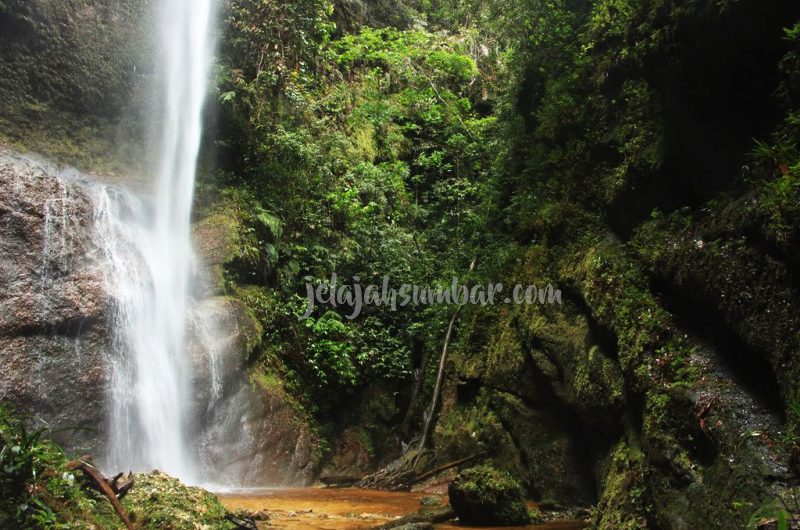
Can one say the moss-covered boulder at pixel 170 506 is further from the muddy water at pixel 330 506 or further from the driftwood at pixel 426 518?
the driftwood at pixel 426 518

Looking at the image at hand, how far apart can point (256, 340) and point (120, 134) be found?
531cm

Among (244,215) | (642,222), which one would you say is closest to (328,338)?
(244,215)

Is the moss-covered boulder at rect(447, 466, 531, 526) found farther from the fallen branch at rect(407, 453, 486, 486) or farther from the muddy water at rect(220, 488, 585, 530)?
the fallen branch at rect(407, 453, 486, 486)

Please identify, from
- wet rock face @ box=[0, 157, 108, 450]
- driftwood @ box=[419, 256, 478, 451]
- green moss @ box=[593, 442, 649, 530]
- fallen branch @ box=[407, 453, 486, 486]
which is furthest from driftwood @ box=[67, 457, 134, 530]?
driftwood @ box=[419, 256, 478, 451]

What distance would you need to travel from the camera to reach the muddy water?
564cm

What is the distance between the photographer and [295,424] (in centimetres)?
1052

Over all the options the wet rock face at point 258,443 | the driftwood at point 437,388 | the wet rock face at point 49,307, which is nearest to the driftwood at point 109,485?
the wet rock face at point 49,307

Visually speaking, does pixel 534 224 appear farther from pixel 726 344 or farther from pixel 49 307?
pixel 49 307

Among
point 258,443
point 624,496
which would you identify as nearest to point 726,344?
point 624,496

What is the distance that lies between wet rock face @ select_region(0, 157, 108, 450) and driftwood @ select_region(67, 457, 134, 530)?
15.8 ft

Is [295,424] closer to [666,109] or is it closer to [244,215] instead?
[244,215]

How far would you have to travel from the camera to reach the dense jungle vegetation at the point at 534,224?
13.7 feet

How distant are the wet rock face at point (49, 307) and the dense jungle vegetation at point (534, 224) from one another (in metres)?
2.19

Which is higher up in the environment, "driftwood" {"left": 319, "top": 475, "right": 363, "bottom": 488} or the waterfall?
the waterfall
